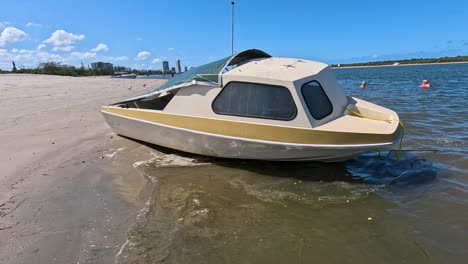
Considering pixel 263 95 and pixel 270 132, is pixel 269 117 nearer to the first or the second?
pixel 270 132

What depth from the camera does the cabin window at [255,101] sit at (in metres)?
5.82

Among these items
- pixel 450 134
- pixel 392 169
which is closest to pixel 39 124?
pixel 392 169

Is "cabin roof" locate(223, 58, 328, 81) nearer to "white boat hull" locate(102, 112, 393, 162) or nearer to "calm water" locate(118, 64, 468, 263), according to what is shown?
"white boat hull" locate(102, 112, 393, 162)

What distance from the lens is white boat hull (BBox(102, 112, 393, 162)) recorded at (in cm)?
563

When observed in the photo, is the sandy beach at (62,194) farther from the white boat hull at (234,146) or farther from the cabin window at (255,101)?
the cabin window at (255,101)

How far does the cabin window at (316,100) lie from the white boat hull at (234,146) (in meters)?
0.67

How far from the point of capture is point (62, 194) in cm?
524

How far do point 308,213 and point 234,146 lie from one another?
1948 millimetres

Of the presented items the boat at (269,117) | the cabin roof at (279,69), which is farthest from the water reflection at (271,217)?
the cabin roof at (279,69)

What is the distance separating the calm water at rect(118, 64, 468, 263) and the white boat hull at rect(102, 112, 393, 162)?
0.38 meters

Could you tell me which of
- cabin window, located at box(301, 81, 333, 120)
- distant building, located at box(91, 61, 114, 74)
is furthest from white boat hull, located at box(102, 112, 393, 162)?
distant building, located at box(91, 61, 114, 74)

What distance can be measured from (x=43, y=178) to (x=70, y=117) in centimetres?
559

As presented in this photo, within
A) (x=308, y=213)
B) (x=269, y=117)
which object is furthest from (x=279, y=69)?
(x=308, y=213)

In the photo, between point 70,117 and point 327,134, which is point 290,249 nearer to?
point 327,134
